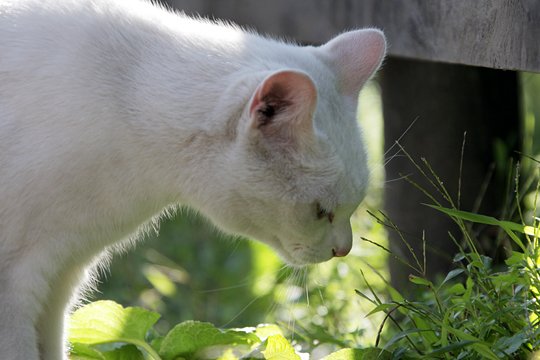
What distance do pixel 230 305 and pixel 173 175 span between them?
2107 millimetres

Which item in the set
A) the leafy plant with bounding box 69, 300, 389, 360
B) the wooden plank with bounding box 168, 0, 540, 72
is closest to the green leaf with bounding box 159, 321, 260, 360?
the leafy plant with bounding box 69, 300, 389, 360

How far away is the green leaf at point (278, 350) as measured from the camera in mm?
2482

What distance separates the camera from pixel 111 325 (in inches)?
105

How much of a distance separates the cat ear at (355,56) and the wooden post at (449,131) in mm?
1155

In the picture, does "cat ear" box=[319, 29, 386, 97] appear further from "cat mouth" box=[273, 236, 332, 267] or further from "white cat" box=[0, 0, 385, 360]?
"cat mouth" box=[273, 236, 332, 267]

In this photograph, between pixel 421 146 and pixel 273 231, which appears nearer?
pixel 273 231

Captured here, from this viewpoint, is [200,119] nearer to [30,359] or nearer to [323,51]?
[323,51]

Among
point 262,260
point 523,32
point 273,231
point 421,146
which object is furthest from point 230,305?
point 523,32

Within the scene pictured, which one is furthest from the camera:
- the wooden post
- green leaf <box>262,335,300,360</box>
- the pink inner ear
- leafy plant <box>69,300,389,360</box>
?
the wooden post

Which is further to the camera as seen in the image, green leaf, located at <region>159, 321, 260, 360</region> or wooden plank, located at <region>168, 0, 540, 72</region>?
green leaf, located at <region>159, 321, 260, 360</region>

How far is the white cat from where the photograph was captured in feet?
7.49

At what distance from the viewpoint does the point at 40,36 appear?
7.79ft

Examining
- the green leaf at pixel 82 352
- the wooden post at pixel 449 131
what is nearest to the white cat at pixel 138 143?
the green leaf at pixel 82 352

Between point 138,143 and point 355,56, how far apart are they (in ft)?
2.04
